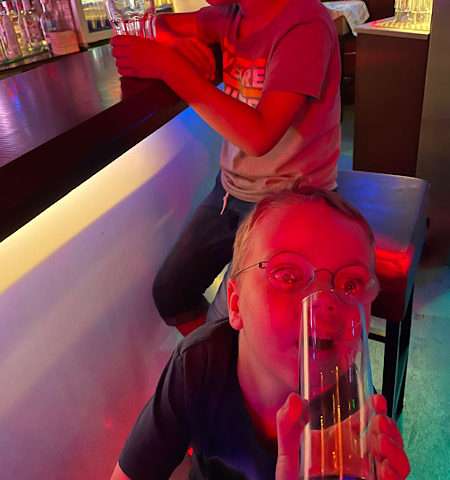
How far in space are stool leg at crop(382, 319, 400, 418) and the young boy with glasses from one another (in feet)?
1.29

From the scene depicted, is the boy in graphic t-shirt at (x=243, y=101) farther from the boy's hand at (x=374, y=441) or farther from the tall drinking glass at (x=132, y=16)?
the boy's hand at (x=374, y=441)

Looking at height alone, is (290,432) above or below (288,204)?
below

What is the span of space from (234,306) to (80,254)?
1.27 feet

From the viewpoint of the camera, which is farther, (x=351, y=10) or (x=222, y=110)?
(x=351, y=10)

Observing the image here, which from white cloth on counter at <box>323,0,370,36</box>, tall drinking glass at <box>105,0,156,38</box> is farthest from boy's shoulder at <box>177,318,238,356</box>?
white cloth on counter at <box>323,0,370,36</box>

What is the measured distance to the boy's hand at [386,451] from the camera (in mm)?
562

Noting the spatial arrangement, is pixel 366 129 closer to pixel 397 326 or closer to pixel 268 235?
pixel 397 326

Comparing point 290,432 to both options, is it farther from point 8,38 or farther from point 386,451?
point 8,38

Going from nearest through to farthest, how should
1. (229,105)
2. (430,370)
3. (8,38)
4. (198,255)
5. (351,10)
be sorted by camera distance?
(229,105) < (198,255) < (8,38) < (430,370) < (351,10)

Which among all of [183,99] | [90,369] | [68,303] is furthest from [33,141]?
[90,369]

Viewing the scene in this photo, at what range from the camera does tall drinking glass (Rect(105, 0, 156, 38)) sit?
3.72ft

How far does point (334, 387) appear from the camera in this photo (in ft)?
1.96

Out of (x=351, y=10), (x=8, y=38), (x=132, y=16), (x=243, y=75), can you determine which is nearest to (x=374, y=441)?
(x=243, y=75)

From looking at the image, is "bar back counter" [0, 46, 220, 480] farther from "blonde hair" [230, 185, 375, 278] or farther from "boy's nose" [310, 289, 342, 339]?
"boy's nose" [310, 289, 342, 339]
